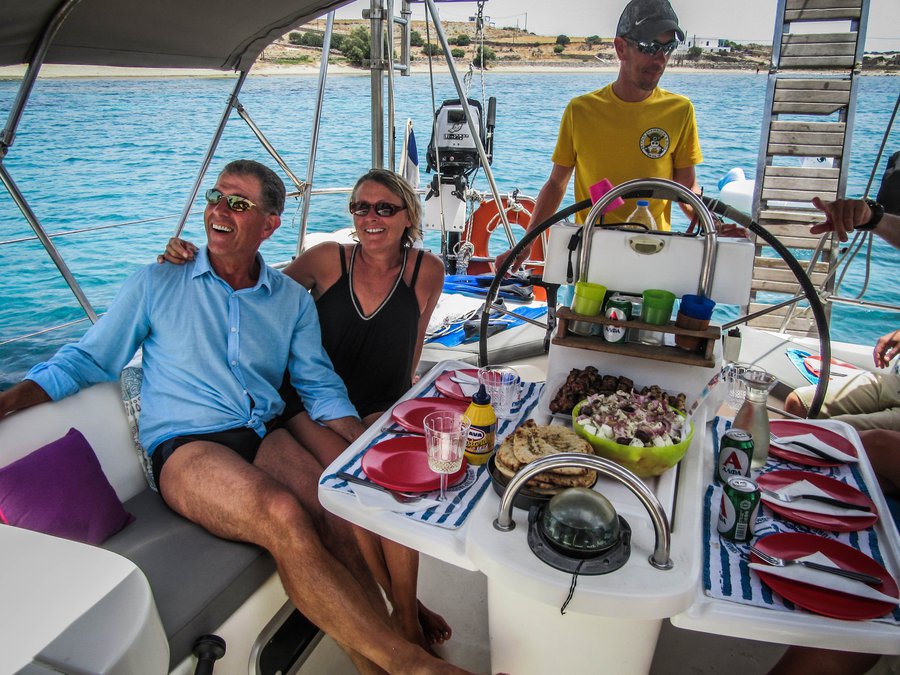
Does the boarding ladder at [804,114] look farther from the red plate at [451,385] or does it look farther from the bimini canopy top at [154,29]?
the bimini canopy top at [154,29]

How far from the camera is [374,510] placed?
1.12m

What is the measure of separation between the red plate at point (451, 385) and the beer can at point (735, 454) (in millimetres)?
604

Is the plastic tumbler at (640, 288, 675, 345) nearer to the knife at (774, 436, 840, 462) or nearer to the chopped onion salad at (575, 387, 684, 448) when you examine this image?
the chopped onion salad at (575, 387, 684, 448)

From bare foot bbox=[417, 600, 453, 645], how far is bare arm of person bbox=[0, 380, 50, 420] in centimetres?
112

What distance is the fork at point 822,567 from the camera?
38.1 inches

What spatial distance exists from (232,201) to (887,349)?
234 centimetres

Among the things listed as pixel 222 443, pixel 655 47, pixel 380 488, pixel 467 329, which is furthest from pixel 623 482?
pixel 467 329

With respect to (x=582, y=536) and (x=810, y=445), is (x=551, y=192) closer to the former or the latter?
(x=810, y=445)

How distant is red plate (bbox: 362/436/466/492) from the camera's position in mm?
1178

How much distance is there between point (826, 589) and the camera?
0.94 metres

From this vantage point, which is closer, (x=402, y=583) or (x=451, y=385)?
(x=402, y=583)

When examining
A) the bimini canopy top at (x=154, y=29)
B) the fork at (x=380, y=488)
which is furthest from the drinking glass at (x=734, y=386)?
the bimini canopy top at (x=154, y=29)

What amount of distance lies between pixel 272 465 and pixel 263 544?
26 cm

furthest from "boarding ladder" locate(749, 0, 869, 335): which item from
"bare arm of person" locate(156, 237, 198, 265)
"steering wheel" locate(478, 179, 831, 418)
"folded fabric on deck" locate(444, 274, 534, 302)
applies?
"bare arm of person" locate(156, 237, 198, 265)
